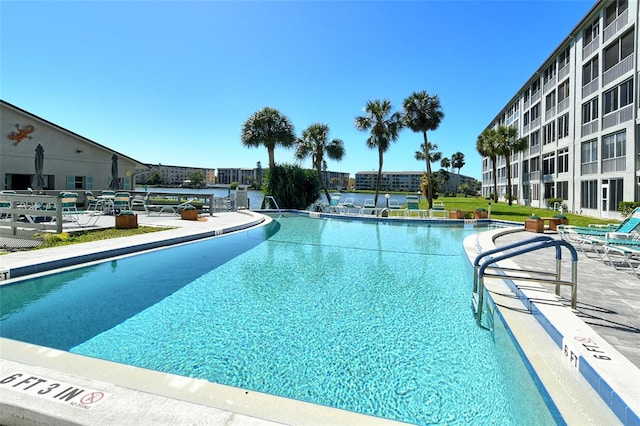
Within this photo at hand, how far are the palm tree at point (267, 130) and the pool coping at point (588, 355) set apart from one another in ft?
76.7

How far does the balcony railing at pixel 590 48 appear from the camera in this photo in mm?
21906

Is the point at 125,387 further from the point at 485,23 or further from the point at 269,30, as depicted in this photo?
the point at 485,23

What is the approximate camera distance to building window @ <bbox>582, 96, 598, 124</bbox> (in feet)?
72.6

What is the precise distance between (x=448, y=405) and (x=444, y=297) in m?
2.91

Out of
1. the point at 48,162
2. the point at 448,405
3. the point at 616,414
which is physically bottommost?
the point at 448,405

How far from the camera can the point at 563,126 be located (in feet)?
89.8

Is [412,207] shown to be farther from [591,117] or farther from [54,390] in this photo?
[54,390]

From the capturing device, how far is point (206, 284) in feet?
19.8

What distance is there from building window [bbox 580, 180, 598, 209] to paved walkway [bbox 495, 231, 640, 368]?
19652 mm

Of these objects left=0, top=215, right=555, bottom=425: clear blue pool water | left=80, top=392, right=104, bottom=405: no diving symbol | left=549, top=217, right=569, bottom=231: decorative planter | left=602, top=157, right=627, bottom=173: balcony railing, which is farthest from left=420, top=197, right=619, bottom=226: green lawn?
left=80, top=392, right=104, bottom=405: no diving symbol

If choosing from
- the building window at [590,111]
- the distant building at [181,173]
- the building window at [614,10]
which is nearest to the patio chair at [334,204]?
the building window at [590,111]

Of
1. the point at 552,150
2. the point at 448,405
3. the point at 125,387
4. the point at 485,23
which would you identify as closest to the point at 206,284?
the point at 125,387

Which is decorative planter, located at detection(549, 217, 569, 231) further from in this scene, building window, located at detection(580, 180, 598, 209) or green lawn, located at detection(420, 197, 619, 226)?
building window, located at detection(580, 180, 598, 209)

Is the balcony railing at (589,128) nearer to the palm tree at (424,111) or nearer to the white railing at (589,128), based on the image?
the white railing at (589,128)
